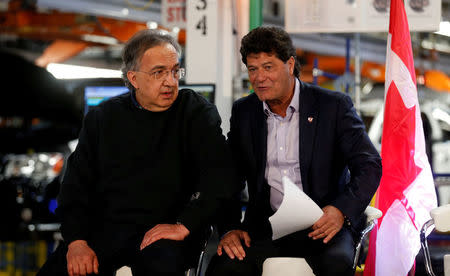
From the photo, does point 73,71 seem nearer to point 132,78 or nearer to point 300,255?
point 132,78

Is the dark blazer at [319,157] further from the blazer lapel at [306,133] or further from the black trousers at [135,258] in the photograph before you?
the black trousers at [135,258]

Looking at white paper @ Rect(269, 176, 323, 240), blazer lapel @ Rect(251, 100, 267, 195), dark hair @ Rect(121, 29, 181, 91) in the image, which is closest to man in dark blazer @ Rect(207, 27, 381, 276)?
blazer lapel @ Rect(251, 100, 267, 195)

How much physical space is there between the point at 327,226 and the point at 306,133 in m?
0.43

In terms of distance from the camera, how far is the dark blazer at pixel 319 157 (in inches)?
96.4

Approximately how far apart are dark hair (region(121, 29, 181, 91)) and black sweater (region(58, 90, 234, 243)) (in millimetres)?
198

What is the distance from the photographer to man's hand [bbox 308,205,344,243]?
2.33m

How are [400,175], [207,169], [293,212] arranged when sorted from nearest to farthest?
[293,212], [207,169], [400,175]

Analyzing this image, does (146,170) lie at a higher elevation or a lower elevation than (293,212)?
higher

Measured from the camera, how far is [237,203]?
260 centimetres

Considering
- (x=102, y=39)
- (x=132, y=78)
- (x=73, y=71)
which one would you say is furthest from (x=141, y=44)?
(x=73, y=71)

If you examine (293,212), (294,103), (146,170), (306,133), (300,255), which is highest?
(294,103)

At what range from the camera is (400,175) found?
2.93 meters

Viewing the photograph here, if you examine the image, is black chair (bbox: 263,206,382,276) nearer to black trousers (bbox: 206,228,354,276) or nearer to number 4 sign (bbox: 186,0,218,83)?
black trousers (bbox: 206,228,354,276)

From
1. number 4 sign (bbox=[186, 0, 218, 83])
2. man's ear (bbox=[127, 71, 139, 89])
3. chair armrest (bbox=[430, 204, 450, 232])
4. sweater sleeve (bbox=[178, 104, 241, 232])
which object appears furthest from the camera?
number 4 sign (bbox=[186, 0, 218, 83])
